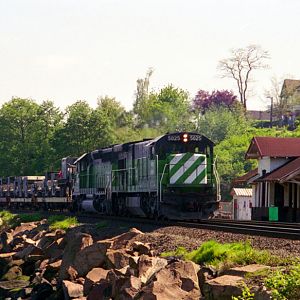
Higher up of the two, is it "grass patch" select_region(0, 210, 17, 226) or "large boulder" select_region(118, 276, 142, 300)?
"large boulder" select_region(118, 276, 142, 300)

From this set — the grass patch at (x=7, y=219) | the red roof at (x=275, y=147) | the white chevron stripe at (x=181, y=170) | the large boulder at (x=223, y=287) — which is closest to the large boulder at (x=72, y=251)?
the large boulder at (x=223, y=287)

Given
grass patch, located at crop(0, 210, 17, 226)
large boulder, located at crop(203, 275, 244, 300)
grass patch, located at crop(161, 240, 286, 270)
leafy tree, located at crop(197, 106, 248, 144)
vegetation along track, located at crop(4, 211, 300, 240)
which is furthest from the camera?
leafy tree, located at crop(197, 106, 248, 144)

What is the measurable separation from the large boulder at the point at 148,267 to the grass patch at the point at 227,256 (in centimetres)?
107

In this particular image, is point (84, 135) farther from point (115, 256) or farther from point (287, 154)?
point (115, 256)

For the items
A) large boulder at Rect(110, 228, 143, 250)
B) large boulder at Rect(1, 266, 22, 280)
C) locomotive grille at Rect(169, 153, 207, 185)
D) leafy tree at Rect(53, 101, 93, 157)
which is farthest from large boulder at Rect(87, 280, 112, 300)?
leafy tree at Rect(53, 101, 93, 157)

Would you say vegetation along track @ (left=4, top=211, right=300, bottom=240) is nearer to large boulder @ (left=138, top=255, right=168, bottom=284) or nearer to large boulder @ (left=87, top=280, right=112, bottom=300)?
large boulder @ (left=138, top=255, right=168, bottom=284)

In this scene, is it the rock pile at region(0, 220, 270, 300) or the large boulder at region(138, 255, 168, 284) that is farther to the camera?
the large boulder at region(138, 255, 168, 284)

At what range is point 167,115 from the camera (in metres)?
100

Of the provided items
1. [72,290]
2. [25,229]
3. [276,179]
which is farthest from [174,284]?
[276,179]

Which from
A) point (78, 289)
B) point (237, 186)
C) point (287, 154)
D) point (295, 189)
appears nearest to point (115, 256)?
point (78, 289)

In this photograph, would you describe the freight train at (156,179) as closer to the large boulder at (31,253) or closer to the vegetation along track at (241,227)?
the vegetation along track at (241,227)

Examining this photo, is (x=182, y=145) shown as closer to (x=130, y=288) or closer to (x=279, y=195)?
→ (x=130, y=288)

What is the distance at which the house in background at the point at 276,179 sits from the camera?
42.2 meters

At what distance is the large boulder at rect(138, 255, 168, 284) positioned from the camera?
1393 cm
